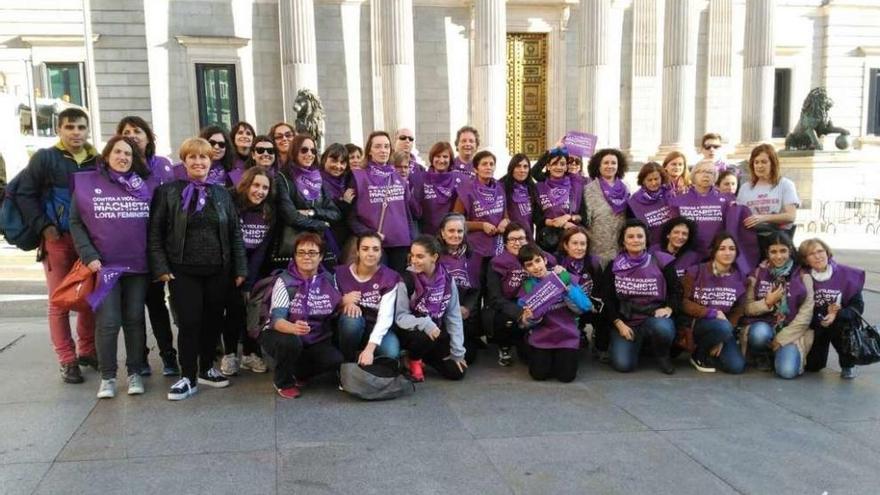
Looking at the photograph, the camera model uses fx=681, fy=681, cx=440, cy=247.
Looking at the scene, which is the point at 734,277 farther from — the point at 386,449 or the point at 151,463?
the point at 151,463

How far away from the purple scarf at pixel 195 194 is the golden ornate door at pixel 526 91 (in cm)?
1905

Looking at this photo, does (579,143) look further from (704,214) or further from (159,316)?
(159,316)

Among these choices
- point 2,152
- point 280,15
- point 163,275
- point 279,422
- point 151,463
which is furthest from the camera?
point 280,15

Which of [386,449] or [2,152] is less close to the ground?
[2,152]

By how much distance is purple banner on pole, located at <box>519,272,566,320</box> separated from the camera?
572 cm

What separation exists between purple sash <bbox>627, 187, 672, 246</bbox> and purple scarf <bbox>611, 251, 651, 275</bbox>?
0.72 m

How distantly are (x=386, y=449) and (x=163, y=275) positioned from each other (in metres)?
2.18

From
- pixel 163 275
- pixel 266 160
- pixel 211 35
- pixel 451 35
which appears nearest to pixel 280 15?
pixel 211 35

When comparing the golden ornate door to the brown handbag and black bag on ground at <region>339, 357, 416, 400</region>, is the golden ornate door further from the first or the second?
the brown handbag

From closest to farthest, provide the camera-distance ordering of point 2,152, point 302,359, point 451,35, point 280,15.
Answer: point 302,359
point 2,152
point 280,15
point 451,35

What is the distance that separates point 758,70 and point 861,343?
20.3 meters

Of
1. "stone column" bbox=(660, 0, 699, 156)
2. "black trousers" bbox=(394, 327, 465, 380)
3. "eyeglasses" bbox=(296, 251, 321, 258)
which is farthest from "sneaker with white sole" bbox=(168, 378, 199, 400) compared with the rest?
"stone column" bbox=(660, 0, 699, 156)

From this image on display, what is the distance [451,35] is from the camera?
23.0m

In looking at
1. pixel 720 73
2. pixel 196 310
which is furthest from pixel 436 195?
pixel 720 73
